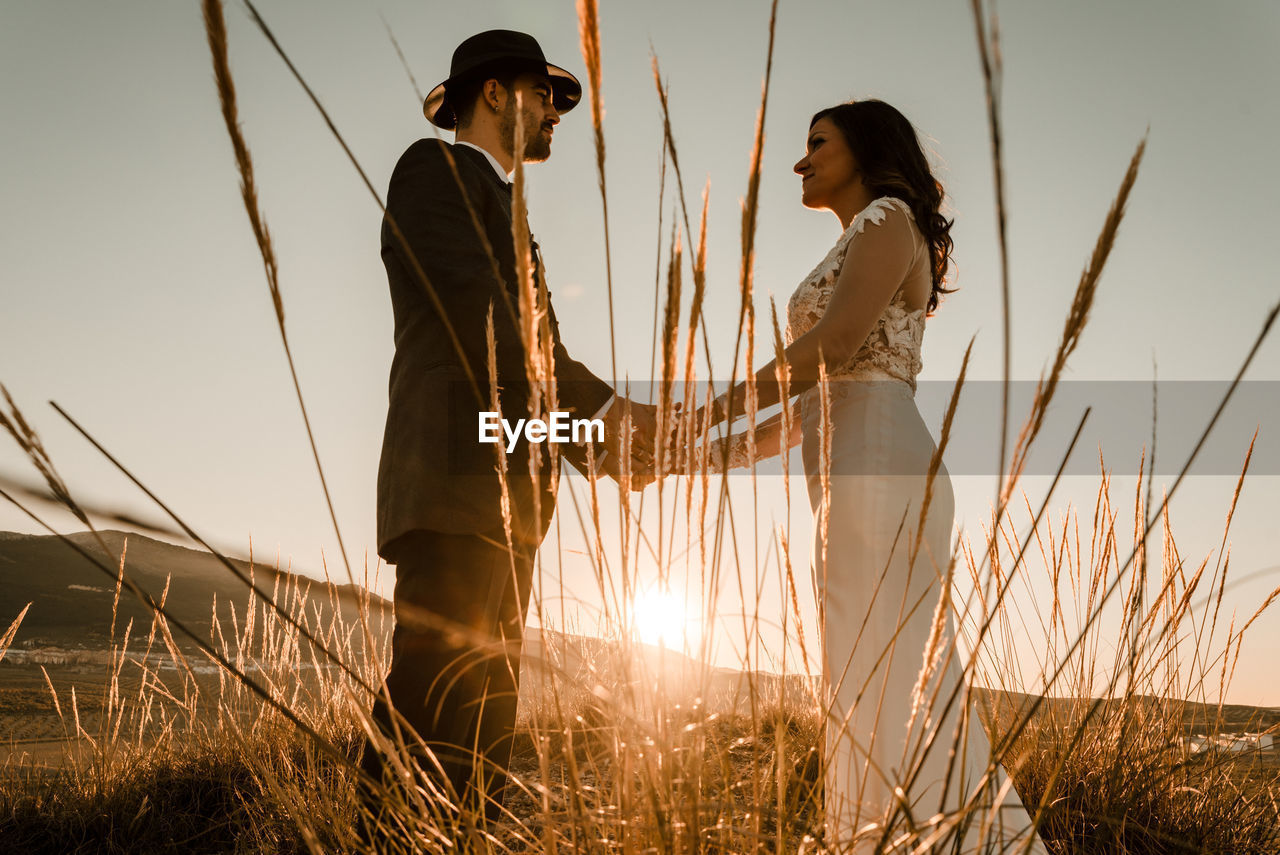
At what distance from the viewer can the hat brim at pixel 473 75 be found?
6.99 feet

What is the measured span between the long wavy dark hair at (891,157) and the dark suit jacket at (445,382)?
1.03 m

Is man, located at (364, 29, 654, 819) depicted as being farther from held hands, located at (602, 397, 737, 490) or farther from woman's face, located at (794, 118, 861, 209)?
woman's face, located at (794, 118, 861, 209)

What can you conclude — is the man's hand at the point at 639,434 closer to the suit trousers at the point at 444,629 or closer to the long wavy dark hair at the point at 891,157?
the suit trousers at the point at 444,629

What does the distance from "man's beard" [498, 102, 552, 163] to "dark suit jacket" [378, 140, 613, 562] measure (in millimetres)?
353

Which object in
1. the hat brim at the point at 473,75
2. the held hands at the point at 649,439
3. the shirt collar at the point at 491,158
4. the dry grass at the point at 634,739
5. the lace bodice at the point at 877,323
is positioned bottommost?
the dry grass at the point at 634,739

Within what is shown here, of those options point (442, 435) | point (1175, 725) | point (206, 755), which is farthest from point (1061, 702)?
point (206, 755)

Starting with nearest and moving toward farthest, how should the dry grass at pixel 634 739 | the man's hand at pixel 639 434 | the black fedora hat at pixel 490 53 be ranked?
the dry grass at pixel 634 739
the man's hand at pixel 639 434
the black fedora hat at pixel 490 53

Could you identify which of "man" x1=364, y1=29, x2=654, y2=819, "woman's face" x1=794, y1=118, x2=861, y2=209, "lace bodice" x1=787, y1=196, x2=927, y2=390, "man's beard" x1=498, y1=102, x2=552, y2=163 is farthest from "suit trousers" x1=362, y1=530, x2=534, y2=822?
"woman's face" x1=794, y1=118, x2=861, y2=209

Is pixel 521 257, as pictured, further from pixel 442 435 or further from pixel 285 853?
pixel 285 853

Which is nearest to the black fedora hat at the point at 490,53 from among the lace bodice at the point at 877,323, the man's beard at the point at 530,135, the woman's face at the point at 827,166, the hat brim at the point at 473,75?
the hat brim at the point at 473,75

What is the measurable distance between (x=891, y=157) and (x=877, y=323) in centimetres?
55

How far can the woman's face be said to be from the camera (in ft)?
6.56

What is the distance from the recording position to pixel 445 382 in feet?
4.97

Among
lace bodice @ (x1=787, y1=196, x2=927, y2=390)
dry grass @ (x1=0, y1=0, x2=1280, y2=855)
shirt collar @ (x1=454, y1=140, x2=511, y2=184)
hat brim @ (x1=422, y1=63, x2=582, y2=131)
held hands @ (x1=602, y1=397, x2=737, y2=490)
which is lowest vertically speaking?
dry grass @ (x1=0, y1=0, x2=1280, y2=855)
